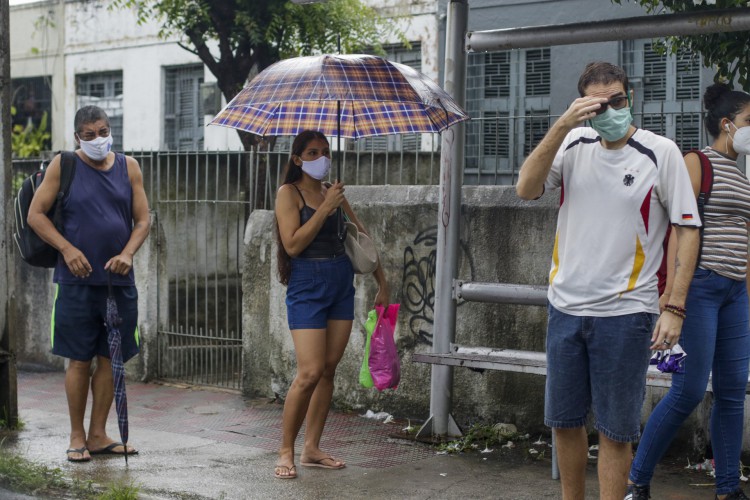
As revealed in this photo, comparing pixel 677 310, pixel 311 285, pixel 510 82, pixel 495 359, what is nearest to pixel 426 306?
pixel 495 359

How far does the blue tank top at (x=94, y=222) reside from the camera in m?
6.28


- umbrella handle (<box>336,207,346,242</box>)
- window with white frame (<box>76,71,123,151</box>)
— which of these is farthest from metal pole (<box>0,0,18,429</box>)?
window with white frame (<box>76,71,123,151</box>)

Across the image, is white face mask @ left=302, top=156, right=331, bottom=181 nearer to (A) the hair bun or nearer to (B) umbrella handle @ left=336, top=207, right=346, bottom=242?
(B) umbrella handle @ left=336, top=207, right=346, bottom=242

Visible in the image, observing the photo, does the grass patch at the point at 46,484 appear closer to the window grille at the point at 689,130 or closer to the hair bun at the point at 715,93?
the hair bun at the point at 715,93

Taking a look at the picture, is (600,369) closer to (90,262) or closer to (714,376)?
(714,376)

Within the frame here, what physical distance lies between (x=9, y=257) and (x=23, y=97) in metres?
19.2

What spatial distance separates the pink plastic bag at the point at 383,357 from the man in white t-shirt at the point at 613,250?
194 centimetres

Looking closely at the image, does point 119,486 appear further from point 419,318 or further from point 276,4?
point 276,4

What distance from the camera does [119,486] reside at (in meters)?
5.38

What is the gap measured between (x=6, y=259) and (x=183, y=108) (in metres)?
15.2

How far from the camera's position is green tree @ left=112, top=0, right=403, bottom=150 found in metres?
13.0

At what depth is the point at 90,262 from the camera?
627 cm

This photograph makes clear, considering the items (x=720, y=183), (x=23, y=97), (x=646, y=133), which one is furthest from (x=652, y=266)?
(x=23, y=97)

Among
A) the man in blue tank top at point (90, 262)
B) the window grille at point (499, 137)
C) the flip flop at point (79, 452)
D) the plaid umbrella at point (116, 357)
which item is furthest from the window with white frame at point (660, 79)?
the flip flop at point (79, 452)
